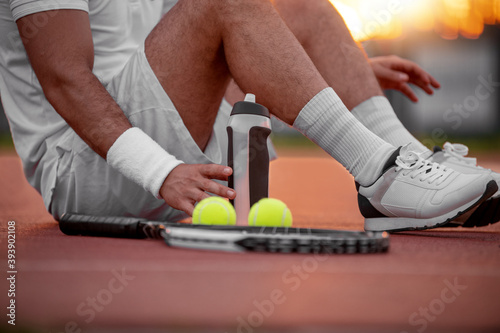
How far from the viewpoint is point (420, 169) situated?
143cm

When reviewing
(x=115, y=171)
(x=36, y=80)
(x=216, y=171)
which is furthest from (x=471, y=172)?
(x=36, y=80)

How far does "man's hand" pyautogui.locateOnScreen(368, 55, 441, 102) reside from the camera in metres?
2.11

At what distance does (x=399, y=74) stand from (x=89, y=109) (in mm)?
1295

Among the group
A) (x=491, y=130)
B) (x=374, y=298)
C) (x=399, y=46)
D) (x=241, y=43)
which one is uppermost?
(x=241, y=43)

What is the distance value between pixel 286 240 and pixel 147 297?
1.10ft

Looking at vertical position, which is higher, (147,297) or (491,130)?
(147,297)

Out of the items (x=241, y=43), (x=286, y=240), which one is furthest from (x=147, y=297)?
(x=241, y=43)

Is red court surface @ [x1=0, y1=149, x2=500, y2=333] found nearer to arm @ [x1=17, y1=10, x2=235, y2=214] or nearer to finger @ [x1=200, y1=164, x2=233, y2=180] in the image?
finger @ [x1=200, y1=164, x2=233, y2=180]

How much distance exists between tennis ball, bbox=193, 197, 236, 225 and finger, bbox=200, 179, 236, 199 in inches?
0.9

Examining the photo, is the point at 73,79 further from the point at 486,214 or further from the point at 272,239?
the point at 486,214

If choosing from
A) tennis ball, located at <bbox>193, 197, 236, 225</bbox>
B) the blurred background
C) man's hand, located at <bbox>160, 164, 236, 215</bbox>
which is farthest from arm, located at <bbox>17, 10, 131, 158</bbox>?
the blurred background

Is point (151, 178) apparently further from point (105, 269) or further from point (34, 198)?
point (34, 198)

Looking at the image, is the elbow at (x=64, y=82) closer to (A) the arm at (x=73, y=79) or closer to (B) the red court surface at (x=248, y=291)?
(A) the arm at (x=73, y=79)

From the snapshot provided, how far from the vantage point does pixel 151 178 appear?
1.32 m
